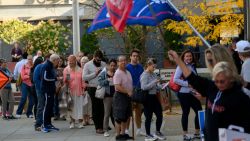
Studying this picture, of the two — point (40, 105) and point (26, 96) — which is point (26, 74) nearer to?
point (26, 96)

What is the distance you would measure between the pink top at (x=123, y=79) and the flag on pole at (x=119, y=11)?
2478 mm

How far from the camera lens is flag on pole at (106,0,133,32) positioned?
8039mm

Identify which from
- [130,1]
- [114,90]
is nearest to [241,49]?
[130,1]

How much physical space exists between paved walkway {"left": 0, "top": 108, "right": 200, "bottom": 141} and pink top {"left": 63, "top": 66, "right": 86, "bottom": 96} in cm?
90

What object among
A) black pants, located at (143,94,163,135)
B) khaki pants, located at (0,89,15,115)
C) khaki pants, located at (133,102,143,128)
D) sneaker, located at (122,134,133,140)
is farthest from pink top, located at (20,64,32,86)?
black pants, located at (143,94,163,135)

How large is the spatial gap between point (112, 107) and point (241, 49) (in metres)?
4.77

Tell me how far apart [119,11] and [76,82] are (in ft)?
16.1

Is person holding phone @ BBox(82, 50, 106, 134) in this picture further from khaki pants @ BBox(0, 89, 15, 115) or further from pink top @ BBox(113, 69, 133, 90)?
khaki pants @ BBox(0, 89, 15, 115)

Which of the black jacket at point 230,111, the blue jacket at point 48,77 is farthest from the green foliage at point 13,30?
the black jacket at point 230,111

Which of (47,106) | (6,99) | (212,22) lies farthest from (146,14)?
(212,22)

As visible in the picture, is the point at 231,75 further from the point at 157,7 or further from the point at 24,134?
the point at 24,134

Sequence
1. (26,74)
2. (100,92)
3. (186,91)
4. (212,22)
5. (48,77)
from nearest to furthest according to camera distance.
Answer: (186,91) → (100,92) → (48,77) → (26,74) → (212,22)

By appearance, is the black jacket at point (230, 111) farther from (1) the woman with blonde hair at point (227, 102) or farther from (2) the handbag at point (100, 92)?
(2) the handbag at point (100, 92)

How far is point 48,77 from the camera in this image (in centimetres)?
1242
